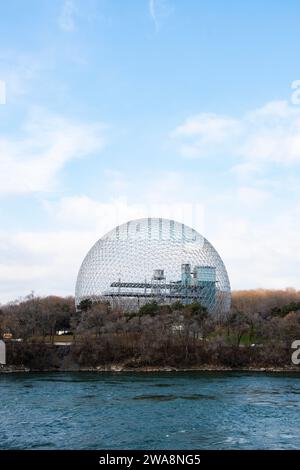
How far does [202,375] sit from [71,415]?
16.8 metres

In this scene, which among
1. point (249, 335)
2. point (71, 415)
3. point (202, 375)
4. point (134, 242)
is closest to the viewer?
point (71, 415)

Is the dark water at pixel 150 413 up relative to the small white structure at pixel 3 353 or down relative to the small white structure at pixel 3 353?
down

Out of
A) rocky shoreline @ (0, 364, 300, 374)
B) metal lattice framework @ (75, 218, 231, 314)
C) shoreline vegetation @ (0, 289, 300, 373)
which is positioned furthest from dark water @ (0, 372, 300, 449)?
metal lattice framework @ (75, 218, 231, 314)

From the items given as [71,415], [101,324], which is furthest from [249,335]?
[71,415]

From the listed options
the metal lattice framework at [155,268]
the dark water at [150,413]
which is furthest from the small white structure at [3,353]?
the metal lattice framework at [155,268]

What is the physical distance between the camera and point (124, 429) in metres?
21.6

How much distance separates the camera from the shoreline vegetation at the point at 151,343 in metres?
44.5

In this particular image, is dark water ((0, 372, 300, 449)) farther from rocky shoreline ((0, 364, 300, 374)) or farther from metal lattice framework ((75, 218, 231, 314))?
metal lattice framework ((75, 218, 231, 314))

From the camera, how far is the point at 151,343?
46219mm

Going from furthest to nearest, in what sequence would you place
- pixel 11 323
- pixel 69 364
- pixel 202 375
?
pixel 11 323 < pixel 69 364 < pixel 202 375

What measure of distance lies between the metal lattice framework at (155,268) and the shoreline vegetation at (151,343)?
11397 mm

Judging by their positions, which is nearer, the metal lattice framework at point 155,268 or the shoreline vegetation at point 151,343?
the shoreline vegetation at point 151,343

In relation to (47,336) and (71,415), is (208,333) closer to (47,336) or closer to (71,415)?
(47,336)

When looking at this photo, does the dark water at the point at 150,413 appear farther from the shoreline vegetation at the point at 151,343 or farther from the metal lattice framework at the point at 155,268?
the metal lattice framework at the point at 155,268
